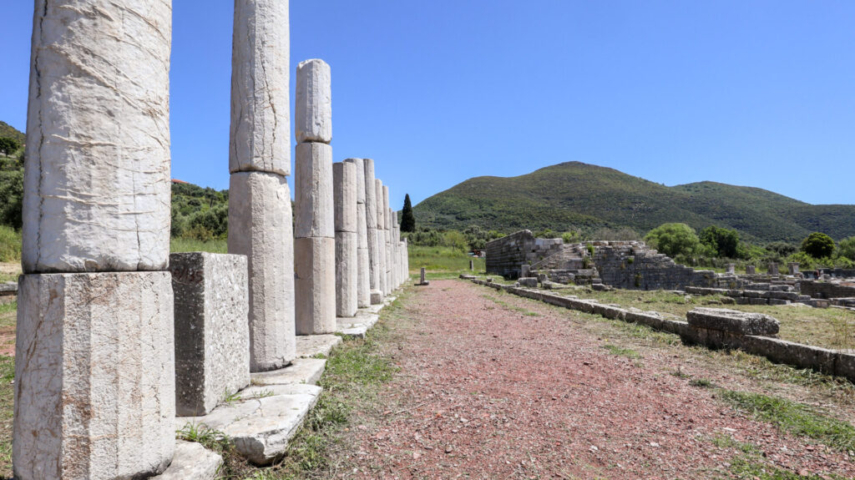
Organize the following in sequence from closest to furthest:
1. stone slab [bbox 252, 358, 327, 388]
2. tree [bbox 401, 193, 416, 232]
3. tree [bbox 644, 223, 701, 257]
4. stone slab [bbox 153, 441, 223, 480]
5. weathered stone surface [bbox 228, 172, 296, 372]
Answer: stone slab [bbox 153, 441, 223, 480] → stone slab [bbox 252, 358, 327, 388] → weathered stone surface [bbox 228, 172, 296, 372] → tree [bbox 644, 223, 701, 257] → tree [bbox 401, 193, 416, 232]

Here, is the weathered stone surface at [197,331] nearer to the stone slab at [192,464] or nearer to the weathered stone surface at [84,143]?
the stone slab at [192,464]

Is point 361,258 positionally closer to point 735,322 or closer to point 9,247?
point 735,322

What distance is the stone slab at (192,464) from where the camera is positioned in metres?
2.34

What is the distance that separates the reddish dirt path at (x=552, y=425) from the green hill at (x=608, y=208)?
59695mm

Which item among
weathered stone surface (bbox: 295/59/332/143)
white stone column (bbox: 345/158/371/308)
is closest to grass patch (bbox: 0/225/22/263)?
white stone column (bbox: 345/158/371/308)

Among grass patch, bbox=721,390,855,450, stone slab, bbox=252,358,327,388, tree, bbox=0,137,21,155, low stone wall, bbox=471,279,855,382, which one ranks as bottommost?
grass patch, bbox=721,390,855,450

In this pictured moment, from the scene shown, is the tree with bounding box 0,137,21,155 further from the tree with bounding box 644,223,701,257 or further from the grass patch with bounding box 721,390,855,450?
the tree with bounding box 644,223,701,257

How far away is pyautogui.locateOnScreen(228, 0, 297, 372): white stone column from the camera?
14.8ft

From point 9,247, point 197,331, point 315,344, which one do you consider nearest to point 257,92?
point 197,331

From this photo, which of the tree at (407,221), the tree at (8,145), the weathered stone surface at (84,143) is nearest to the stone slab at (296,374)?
the weathered stone surface at (84,143)

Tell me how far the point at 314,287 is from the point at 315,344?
3.43 ft

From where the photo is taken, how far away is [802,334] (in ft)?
24.0

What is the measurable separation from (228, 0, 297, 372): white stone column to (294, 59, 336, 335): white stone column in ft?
5.90

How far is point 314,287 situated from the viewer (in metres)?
6.51
